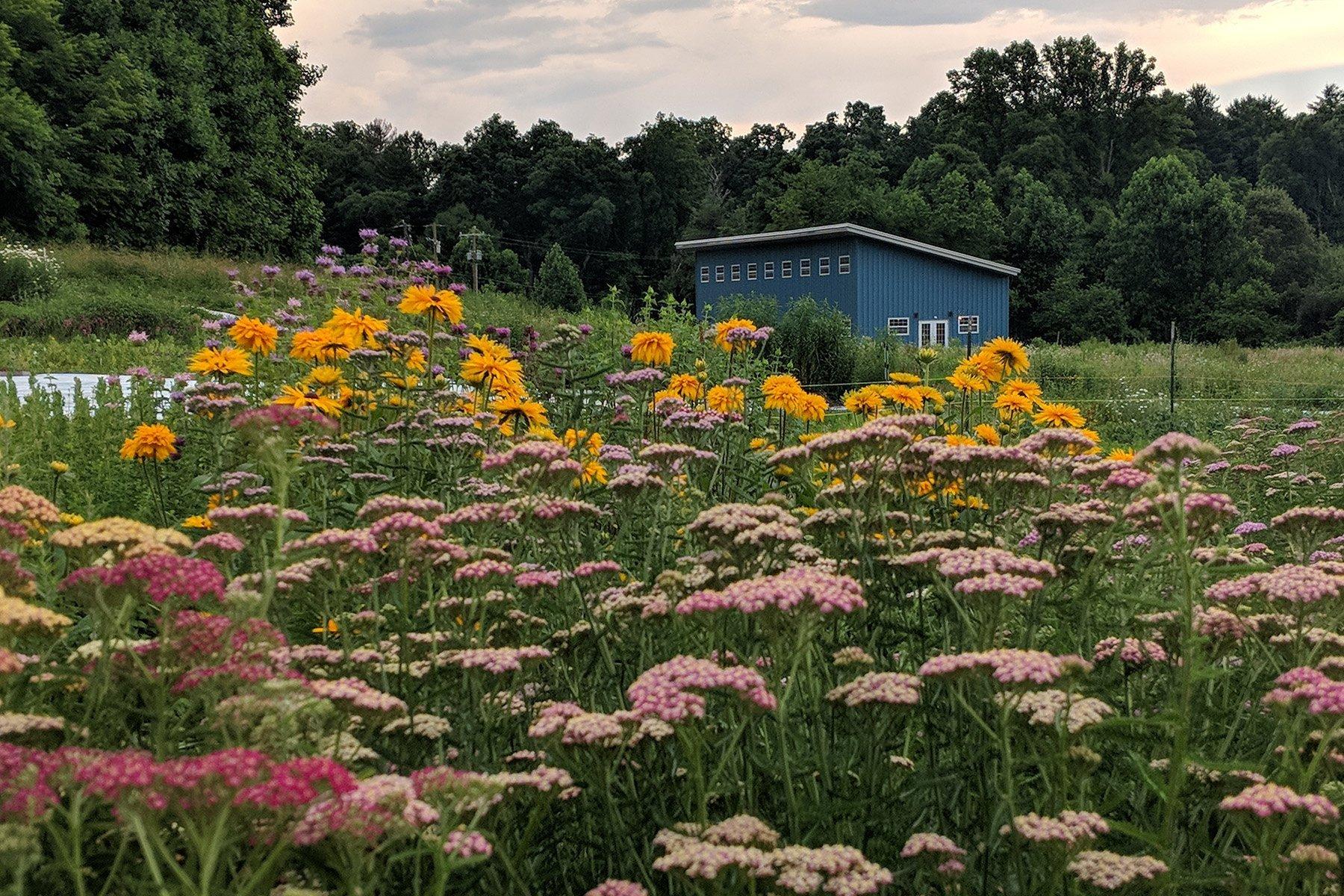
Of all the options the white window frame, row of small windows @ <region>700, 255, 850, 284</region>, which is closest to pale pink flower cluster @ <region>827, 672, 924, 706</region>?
row of small windows @ <region>700, 255, 850, 284</region>

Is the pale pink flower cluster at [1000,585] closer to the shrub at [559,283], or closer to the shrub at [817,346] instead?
the shrub at [817,346]

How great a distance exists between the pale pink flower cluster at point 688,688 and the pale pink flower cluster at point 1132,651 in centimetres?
103

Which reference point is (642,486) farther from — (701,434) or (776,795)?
(701,434)

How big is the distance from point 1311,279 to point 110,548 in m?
69.3

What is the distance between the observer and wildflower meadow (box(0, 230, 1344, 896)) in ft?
5.28

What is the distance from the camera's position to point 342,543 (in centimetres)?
222

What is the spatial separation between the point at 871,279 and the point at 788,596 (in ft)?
123

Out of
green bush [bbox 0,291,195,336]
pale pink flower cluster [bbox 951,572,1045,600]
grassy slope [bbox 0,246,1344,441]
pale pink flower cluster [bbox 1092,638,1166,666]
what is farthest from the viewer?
green bush [bbox 0,291,195,336]

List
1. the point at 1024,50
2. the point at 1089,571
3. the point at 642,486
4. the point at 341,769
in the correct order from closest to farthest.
→ the point at 341,769
the point at 1089,571
the point at 642,486
the point at 1024,50

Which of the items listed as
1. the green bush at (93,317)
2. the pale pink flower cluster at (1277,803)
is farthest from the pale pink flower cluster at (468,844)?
the green bush at (93,317)

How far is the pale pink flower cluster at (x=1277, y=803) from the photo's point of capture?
1.70 meters

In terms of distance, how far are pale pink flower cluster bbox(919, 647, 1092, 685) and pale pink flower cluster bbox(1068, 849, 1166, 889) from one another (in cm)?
28

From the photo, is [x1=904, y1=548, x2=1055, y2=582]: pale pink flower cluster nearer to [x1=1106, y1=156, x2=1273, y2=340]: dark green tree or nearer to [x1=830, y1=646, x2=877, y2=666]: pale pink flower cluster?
[x1=830, y1=646, x2=877, y2=666]: pale pink flower cluster

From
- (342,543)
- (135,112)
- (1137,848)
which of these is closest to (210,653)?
(342,543)
